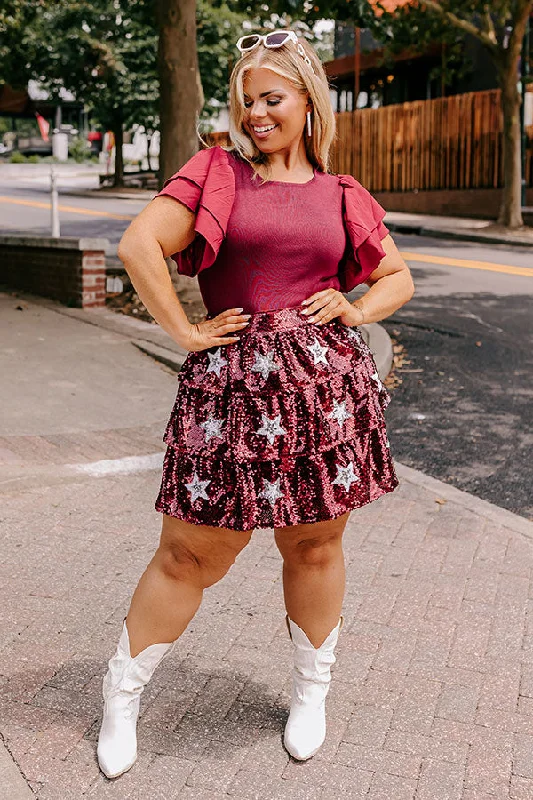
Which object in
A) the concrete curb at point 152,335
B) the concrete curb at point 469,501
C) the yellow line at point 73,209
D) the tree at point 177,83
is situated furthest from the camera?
the yellow line at point 73,209

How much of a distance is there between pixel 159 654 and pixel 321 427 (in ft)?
2.68

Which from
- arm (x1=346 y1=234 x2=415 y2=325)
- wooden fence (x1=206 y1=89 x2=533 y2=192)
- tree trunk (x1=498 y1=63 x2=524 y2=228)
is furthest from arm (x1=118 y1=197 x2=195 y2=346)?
wooden fence (x1=206 y1=89 x2=533 y2=192)

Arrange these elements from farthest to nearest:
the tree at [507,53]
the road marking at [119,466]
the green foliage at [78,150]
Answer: the green foliage at [78,150], the tree at [507,53], the road marking at [119,466]

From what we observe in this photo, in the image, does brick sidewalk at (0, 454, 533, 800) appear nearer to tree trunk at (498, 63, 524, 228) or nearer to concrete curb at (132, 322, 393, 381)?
concrete curb at (132, 322, 393, 381)

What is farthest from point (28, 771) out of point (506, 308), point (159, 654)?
point (506, 308)

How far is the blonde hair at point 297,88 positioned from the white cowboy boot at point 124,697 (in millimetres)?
1365

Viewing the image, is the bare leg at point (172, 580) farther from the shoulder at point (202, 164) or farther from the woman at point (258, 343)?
the shoulder at point (202, 164)

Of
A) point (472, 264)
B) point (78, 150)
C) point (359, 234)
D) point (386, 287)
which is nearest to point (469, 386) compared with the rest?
point (386, 287)

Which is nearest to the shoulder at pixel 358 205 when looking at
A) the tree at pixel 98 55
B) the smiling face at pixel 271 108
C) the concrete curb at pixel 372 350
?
the smiling face at pixel 271 108

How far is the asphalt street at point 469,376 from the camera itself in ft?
20.0

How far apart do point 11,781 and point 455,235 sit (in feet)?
65.0

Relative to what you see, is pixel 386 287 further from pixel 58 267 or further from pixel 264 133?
pixel 58 267

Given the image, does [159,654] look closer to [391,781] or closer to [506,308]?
[391,781]

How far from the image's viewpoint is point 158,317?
2814mm
